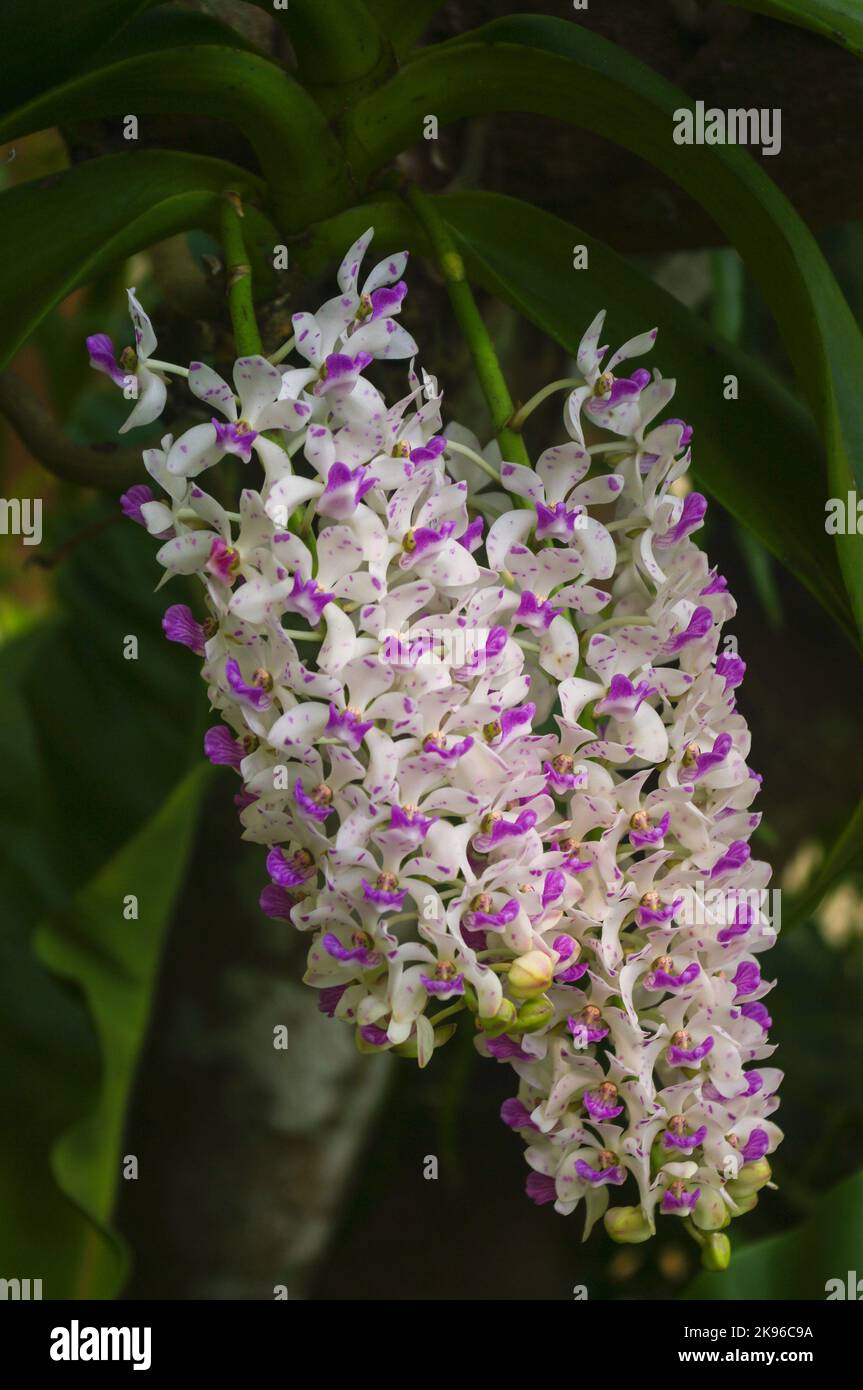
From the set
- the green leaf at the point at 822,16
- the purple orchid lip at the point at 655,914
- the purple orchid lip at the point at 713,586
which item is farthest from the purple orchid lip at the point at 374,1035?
the green leaf at the point at 822,16

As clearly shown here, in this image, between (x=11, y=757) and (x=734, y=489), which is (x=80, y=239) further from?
(x=11, y=757)

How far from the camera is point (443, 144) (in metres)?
0.73

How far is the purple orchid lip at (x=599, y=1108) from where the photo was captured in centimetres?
46

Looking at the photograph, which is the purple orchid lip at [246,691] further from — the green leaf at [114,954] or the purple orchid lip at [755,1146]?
the green leaf at [114,954]

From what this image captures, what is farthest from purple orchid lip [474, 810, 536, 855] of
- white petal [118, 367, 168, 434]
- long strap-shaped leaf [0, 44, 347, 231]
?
long strap-shaped leaf [0, 44, 347, 231]

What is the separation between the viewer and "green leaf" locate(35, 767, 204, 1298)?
2.67 feet

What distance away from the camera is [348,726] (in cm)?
41

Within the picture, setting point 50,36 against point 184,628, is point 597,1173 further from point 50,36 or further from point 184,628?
point 50,36

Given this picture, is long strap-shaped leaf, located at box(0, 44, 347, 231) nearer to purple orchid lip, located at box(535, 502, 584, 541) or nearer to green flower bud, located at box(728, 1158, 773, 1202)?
purple orchid lip, located at box(535, 502, 584, 541)

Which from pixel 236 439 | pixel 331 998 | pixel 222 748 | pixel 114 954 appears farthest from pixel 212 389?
pixel 114 954

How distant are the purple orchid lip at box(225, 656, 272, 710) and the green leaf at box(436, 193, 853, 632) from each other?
9.1 inches

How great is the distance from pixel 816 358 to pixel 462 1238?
4.87ft

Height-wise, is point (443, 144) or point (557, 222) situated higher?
point (443, 144)
